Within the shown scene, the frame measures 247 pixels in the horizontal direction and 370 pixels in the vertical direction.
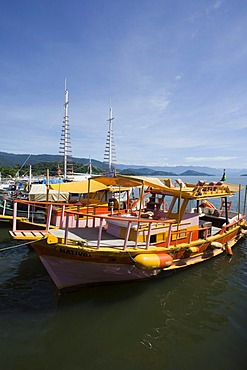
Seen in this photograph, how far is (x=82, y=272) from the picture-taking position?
27.4 ft

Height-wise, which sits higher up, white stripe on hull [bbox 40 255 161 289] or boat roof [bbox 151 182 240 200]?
boat roof [bbox 151 182 240 200]

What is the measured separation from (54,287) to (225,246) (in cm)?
872

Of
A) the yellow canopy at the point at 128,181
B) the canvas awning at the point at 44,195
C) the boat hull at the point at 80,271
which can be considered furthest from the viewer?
the canvas awning at the point at 44,195

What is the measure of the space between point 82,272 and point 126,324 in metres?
2.20

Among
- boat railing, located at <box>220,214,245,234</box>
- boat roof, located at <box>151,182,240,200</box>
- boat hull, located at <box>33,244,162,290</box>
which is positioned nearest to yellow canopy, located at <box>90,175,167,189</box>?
boat roof, located at <box>151,182,240,200</box>

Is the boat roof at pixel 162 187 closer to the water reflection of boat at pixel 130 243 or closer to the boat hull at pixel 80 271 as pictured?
the water reflection of boat at pixel 130 243

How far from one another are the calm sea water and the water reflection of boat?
765mm

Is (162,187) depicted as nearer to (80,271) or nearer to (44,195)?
(80,271)

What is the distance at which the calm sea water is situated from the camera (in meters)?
6.01

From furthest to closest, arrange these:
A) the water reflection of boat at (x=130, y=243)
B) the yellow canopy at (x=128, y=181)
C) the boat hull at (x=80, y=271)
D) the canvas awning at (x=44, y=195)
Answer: the canvas awning at (x=44, y=195)
the yellow canopy at (x=128, y=181)
the boat hull at (x=80, y=271)
the water reflection of boat at (x=130, y=243)

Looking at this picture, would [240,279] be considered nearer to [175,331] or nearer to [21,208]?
[175,331]

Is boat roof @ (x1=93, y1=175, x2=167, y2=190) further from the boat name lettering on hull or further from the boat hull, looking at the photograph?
the boat name lettering on hull

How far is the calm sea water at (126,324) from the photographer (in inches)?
237

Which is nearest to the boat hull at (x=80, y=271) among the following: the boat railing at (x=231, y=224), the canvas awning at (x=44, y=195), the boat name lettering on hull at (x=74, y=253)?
the boat name lettering on hull at (x=74, y=253)
